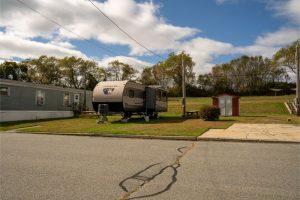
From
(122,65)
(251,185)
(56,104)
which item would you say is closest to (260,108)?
(56,104)

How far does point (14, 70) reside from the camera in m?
75.2

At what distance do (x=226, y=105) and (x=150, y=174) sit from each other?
915 inches

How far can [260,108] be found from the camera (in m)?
36.1

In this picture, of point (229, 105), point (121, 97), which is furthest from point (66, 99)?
point (229, 105)

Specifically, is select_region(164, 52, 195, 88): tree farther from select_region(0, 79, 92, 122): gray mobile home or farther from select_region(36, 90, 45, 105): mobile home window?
select_region(36, 90, 45, 105): mobile home window

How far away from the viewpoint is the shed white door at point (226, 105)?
2872cm

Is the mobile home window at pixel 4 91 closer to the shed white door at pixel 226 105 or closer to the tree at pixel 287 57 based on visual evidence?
the shed white door at pixel 226 105

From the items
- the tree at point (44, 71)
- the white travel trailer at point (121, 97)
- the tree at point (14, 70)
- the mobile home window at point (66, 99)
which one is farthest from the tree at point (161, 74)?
the white travel trailer at point (121, 97)

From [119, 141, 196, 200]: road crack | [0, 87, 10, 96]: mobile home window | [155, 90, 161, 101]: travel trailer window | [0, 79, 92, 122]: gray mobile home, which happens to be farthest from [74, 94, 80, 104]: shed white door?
[119, 141, 196, 200]: road crack

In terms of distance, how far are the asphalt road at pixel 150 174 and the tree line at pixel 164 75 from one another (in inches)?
2440

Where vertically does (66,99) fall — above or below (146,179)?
above

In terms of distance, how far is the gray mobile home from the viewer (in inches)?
937

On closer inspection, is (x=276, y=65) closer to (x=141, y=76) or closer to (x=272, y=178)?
(x=141, y=76)

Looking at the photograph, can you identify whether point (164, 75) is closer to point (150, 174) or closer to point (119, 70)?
point (119, 70)
